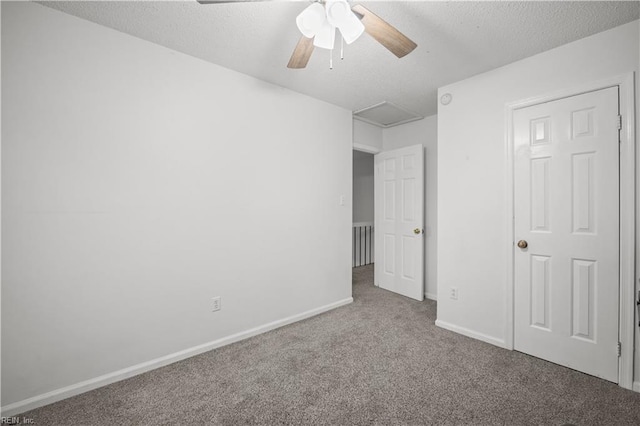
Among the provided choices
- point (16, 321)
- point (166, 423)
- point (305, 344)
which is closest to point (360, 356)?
point (305, 344)

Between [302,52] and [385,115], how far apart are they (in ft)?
7.07

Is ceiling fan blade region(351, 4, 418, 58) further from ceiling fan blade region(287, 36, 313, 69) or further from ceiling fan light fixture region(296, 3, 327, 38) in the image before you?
ceiling fan blade region(287, 36, 313, 69)

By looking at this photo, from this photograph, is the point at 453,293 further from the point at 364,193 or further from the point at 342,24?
the point at 364,193

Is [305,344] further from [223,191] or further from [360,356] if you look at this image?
[223,191]

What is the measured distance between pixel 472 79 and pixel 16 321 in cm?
386

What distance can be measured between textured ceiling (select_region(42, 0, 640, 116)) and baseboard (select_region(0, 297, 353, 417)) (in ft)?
7.89

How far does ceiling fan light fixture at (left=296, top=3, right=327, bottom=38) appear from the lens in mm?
1380

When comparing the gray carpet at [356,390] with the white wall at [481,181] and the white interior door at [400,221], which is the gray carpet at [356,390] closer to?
the white wall at [481,181]

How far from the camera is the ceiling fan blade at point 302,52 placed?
5.19 ft

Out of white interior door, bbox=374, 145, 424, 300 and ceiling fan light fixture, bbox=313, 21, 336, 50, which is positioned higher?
ceiling fan light fixture, bbox=313, 21, 336, 50

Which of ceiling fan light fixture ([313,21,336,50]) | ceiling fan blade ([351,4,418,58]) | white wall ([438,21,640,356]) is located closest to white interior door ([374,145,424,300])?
white wall ([438,21,640,356])

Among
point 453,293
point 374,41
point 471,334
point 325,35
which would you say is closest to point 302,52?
point 325,35

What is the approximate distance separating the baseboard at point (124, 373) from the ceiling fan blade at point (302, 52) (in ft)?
7.54

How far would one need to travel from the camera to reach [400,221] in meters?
3.76
